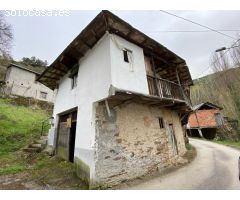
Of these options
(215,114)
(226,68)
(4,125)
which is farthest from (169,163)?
(226,68)

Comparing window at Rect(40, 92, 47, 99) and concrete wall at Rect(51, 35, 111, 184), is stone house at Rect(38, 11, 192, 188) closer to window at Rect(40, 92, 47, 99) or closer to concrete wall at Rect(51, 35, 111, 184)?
concrete wall at Rect(51, 35, 111, 184)

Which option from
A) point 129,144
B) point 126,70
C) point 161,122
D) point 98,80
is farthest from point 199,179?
point 98,80

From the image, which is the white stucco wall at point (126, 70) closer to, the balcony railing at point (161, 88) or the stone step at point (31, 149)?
the balcony railing at point (161, 88)

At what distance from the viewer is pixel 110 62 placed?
5629 mm

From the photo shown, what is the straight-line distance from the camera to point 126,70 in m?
6.07

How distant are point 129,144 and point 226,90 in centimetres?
2143

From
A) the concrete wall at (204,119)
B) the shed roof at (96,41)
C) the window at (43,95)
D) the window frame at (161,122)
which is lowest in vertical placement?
the window frame at (161,122)

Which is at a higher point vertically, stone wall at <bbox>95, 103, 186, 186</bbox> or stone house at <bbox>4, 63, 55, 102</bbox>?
stone house at <bbox>4, 63, 55, 102</bbox>

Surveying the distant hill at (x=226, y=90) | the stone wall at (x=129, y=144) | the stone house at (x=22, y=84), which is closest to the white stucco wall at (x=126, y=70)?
the stone wall at (x=129, y=144)

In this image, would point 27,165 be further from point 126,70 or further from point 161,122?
point 161,122

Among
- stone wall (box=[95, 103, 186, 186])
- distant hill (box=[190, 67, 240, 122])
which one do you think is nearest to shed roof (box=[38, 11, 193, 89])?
stone wall (box=[95, 103, 186, 186])

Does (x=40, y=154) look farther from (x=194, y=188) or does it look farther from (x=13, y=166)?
(x=194, y=188)

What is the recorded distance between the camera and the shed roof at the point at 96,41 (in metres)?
5.73

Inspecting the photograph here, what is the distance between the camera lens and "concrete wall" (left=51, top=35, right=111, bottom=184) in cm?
561
